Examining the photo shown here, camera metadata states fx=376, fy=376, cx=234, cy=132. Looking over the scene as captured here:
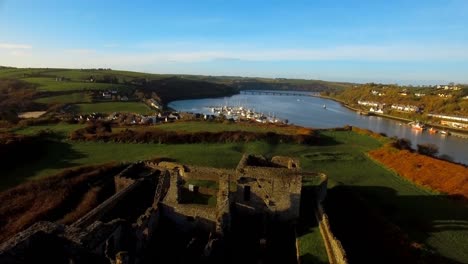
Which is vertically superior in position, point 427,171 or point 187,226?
point 187,226

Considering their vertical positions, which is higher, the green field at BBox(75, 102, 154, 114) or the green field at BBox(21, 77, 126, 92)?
the green field at BBox(21, 77, 126, 92)

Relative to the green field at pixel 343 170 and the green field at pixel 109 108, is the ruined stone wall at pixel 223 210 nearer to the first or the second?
the green field at pixel 343 170

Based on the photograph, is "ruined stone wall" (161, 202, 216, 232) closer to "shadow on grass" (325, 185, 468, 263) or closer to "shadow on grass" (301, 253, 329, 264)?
"shadow on grass" (301, 253, 329, 264)

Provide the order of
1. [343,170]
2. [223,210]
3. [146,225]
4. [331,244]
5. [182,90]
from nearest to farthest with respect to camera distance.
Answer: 1. [146,225]
2. [331,244]
3. [223,210]
4. [343,170]
5. [182,90]

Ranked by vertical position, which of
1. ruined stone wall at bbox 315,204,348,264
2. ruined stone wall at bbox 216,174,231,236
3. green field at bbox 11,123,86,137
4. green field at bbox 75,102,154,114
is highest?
ruined stone wall at bbox 216,174,231,236

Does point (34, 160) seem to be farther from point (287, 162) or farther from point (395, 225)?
point (395, 225)

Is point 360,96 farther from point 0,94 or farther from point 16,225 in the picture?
point 16,225

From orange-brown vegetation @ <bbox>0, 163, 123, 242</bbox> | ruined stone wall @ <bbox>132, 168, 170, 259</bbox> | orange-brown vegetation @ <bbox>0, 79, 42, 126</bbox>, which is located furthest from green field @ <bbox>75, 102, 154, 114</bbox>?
ruined stone wall @ <bbox>132, 168, 170, 259</bbox>

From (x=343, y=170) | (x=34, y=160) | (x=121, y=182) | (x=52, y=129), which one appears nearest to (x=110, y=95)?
(x=52, y=129)
